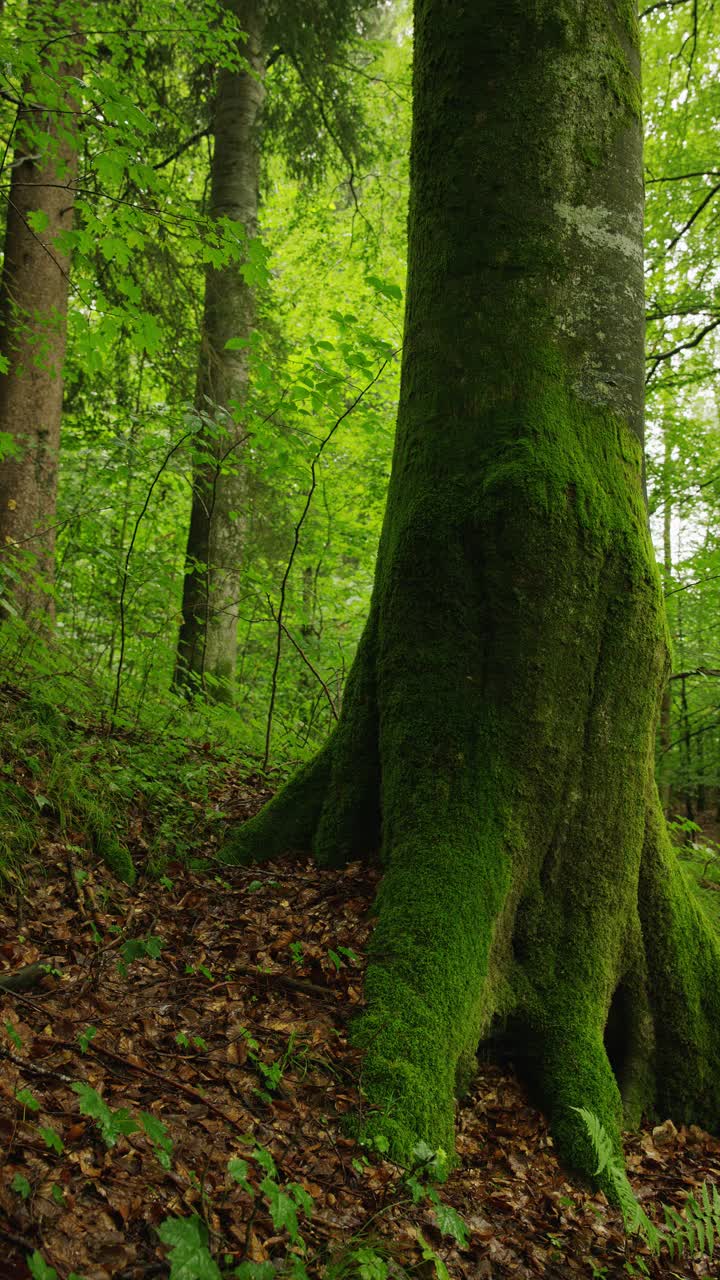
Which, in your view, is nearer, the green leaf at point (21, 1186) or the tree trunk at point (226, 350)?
the green leaf at point (21, 1186)

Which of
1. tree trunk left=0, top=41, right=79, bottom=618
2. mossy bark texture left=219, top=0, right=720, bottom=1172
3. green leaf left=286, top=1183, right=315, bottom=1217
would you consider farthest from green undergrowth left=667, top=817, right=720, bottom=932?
tree trunk left=0, top=41, right=79, bottom=618

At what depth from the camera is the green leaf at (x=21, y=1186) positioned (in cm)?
155

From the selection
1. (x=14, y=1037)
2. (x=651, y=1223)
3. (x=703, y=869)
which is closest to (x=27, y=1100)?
(x=14, y=1037)

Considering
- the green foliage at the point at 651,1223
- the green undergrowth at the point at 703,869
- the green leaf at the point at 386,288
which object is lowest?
the green foliage at the point at 651,1223

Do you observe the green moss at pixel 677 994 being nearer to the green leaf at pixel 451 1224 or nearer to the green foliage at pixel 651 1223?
the green foliage at pixel 651 1223

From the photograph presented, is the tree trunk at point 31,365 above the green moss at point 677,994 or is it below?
above

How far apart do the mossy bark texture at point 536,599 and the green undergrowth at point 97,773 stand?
48.1 inches

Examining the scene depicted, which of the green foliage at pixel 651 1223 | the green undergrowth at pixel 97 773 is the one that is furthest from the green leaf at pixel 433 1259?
the green undergrowth at pixel 97 773

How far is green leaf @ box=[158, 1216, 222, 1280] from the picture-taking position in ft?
4.69

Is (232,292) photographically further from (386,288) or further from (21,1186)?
(21,1186)

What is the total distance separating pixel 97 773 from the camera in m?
3.89

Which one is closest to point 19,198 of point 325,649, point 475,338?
point 325,649

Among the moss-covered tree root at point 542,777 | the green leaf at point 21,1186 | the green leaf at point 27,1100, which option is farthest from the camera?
the moss-covered tree root at point 542,777

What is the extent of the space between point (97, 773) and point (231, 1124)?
2.19 metres
